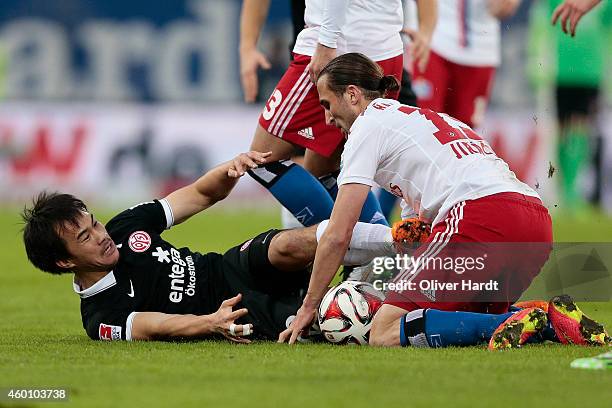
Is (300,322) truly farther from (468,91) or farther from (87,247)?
(468,91)

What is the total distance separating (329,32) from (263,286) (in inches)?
56.4

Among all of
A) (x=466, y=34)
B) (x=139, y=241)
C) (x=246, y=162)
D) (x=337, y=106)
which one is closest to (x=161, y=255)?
(x=139, y=241)

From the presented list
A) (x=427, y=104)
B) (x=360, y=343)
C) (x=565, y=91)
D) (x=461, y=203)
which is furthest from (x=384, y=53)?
(x=565, y=91)

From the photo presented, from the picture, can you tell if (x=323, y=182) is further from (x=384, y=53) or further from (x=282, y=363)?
(x=282, y=363)

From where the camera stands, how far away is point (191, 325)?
19.6 feet

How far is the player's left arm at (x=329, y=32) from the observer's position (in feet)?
21.4

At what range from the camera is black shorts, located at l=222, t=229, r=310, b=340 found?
245 inches

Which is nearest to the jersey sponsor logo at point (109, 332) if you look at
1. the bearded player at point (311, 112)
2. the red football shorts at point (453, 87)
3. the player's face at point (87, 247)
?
the player's face at point (87, 247)

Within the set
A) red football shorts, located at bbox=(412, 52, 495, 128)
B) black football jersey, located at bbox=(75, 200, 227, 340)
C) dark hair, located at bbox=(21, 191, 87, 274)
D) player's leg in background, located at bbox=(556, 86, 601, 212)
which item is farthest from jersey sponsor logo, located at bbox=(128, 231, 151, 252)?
player's leg in background, located at bbox=(556, 86, 601, 212)

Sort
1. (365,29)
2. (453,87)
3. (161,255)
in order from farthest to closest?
(453,87) → (365,29) → (161,255)

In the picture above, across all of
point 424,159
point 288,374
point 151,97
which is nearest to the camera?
point 288,374

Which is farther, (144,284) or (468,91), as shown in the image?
(468,91)

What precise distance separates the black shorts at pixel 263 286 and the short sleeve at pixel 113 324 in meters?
0.57

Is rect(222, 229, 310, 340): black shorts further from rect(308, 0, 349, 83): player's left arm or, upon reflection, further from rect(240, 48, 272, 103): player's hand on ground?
rect(240, 48, 272, 103): player's hand on ground
